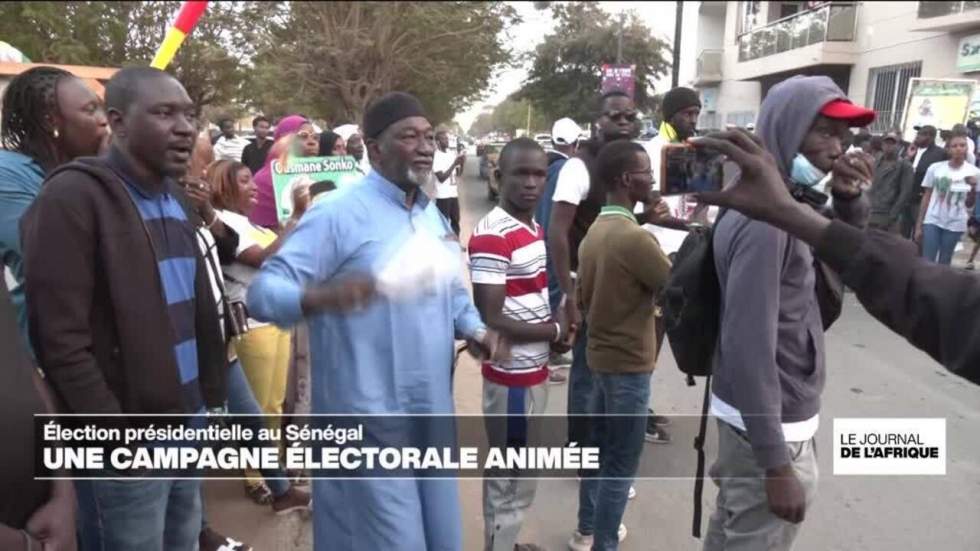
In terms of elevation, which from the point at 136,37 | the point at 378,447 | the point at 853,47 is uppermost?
the point at 853,47

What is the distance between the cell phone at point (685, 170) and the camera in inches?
94.7

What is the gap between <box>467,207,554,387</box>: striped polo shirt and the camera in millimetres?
2516

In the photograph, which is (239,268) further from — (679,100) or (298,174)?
(679,100)

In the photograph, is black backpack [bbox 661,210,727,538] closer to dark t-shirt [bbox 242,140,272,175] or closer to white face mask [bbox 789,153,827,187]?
white face mask [bbox 789,153,827,187]

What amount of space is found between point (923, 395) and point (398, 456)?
4.34 meters

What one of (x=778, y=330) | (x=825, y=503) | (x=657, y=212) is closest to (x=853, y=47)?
(x=825, y=503)

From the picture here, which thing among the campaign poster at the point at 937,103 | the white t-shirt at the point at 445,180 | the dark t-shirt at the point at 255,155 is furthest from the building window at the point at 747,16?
the dark t-shirt at the point at 255,155

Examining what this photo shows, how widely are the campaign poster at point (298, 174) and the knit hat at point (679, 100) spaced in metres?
1.80

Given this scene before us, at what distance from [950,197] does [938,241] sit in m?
0.52

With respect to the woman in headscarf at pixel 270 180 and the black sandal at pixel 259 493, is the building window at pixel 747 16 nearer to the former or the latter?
the woman in headscarf at pixel 270 180

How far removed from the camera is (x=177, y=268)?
→ 6.35 ft

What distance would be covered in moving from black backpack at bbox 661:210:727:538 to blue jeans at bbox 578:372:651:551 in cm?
70

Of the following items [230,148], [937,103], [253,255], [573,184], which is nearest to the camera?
[253,255]

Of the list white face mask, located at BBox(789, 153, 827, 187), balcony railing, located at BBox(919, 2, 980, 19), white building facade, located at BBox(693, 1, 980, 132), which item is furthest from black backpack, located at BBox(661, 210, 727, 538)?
balcony railing, located at BBox(919, 2, 980, 19)
